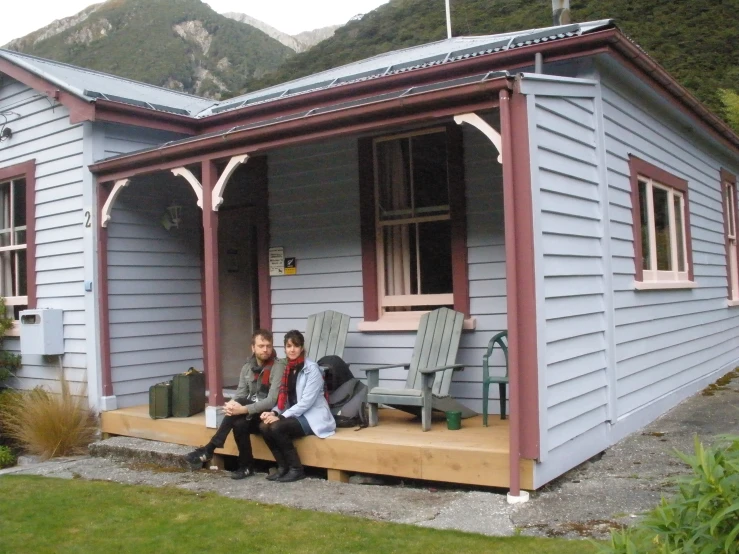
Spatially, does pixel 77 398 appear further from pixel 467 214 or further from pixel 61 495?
pixel 467 214

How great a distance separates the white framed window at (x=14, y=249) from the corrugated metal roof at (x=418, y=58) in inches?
92.3

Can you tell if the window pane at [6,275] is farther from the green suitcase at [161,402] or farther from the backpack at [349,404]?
the backpack at [349,404]

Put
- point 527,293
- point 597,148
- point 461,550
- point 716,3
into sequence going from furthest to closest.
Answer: point 716,3 → point 597,148 → point 527,293 → point 461,550

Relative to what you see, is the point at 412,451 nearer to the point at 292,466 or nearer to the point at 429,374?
the point at 429,374

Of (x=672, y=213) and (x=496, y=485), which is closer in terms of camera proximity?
(x=496, y=485)

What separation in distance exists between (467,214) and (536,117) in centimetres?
166

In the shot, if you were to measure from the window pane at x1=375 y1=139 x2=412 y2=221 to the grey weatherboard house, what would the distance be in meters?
0.02

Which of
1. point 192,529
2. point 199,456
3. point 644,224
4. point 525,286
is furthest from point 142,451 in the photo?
point 644,224

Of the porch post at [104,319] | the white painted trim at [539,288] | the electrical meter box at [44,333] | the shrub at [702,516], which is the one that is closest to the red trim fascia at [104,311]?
the porch post at [104,319]

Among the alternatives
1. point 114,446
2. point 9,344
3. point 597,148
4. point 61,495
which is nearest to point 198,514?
point 61,495

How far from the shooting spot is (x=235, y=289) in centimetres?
892

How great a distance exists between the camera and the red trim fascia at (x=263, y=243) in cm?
808

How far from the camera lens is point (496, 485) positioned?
16.5 feet

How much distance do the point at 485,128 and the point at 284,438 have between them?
8.93ft
